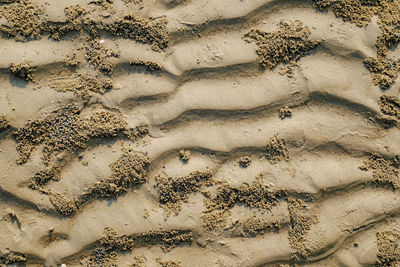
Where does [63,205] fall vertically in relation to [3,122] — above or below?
below

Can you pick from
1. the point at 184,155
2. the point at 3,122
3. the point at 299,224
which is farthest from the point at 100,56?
the point at 299,224

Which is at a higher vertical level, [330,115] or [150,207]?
[330,115]

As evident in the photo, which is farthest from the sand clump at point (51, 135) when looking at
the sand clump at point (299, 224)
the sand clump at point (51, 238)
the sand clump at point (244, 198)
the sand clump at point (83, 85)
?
the sand clump at point (299, 224)

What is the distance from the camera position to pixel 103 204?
228 cm

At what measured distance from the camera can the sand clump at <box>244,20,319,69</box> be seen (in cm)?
237

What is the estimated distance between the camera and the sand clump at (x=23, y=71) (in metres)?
2.31

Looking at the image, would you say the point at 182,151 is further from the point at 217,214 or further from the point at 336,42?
the point at 336,42

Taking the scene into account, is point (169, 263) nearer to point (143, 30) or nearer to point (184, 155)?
point (184, 155)

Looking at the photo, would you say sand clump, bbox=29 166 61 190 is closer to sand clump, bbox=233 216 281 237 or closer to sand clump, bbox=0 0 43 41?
sand clump, bbox=0 0 43 41

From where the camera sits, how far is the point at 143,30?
238 centimetres

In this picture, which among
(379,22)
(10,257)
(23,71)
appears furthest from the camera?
(379,22)

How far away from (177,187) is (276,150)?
0.63m

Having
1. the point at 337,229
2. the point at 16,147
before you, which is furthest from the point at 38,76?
the point at 337,229

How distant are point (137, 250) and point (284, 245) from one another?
864 millimetres
